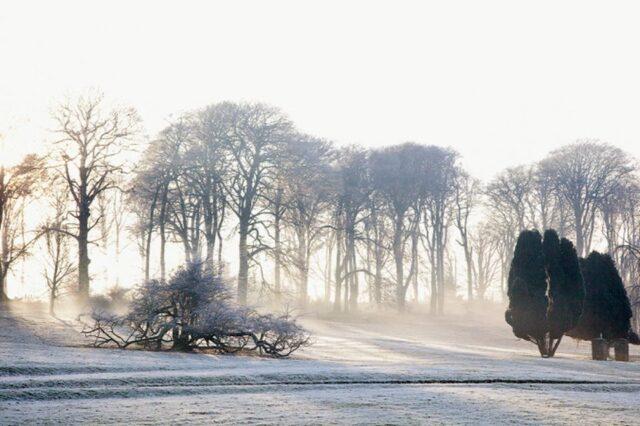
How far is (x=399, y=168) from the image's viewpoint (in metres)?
53.6

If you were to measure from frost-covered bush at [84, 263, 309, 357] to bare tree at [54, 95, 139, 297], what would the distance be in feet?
44.2

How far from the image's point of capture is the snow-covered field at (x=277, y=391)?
35.7 ft

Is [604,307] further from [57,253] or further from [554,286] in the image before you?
[57,253]

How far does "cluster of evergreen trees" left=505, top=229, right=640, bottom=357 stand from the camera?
30.6 m

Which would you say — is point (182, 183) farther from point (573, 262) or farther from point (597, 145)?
point (597, 145)

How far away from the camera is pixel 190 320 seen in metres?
23.8

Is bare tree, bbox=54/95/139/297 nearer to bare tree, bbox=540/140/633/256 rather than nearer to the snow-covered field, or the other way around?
the snow-covered field

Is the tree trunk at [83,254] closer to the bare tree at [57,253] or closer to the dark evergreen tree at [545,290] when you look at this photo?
the bare tree at [57,253]

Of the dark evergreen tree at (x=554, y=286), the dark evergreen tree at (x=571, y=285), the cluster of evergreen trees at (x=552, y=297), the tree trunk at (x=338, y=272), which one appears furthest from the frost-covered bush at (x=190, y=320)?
the tree trunk at (x=338, y=272)

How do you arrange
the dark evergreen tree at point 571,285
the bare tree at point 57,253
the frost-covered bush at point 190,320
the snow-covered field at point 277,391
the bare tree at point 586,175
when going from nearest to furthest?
the snow-covered field at point 277,391, the frost-covered bush at point 190,320, the dark evergreen tree at point 571,285, the bare tree at point 57,253, the bare tree at point 586,175

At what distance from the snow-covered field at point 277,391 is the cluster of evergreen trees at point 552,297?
772 centimetres

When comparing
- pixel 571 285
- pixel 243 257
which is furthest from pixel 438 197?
pixel 571 285

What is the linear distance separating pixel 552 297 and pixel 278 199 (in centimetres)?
1706

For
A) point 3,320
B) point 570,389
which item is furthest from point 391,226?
point 570,389
